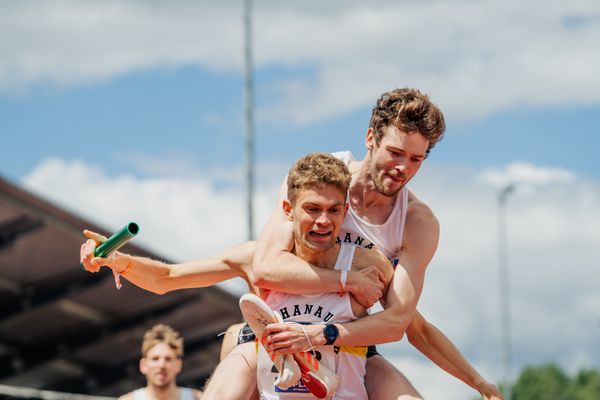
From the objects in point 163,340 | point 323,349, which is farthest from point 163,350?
point 323,349

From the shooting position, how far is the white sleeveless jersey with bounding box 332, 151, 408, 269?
7.48m

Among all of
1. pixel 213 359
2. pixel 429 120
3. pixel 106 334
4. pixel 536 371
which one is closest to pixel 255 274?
pixel 429 120

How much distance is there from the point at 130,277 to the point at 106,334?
18.2m

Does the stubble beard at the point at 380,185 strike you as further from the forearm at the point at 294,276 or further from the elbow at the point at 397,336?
the elbow at the point at 397,336

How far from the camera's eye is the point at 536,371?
466 ft

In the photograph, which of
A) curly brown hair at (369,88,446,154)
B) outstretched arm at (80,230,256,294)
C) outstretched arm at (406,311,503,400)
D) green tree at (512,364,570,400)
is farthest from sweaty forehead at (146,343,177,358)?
green tree at (512,364,570,400)

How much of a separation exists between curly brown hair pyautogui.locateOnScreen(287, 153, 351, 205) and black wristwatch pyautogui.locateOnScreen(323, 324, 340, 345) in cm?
70

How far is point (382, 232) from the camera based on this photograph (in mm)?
7543

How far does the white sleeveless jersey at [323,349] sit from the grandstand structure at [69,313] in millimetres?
10753

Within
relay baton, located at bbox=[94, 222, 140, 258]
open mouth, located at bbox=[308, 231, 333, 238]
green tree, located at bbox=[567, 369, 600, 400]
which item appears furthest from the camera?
green tree, located at bbox=[567, 369, 600, 400]

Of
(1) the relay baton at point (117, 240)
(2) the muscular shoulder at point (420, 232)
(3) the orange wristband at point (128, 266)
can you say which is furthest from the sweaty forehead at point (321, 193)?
(3) the orange wristband at point (128, 266)

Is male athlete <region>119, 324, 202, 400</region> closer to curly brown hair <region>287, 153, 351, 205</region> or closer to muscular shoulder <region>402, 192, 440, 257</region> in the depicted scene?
muscular shoulder <region>402, 192, 440, 257</region>

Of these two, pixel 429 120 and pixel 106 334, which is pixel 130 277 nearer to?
pixel 429 120

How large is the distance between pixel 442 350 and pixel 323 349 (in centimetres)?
102
